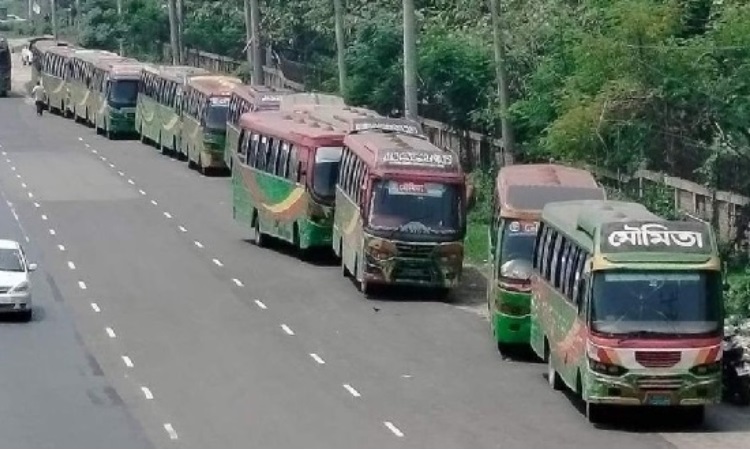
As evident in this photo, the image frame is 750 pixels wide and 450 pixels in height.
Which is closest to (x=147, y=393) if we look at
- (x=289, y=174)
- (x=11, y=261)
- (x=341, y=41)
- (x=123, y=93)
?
(x=11, y=261)

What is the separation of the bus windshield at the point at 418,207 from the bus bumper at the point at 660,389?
12.3 metres

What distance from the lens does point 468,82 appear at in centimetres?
5800

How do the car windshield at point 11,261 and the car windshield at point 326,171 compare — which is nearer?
the car windshield at point 11,261

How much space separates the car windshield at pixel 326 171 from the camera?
44562mm

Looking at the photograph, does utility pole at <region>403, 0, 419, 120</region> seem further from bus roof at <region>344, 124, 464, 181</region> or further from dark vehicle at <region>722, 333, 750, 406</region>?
dark vehicle at <region>722, 333, 750, 406</region>

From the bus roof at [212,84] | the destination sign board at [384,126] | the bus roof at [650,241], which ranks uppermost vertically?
the bus roof at [650,241]

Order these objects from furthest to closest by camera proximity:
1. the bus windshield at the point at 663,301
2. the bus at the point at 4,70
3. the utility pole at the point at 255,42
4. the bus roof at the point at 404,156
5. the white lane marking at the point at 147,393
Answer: the bus at the point at 4,70 < the utility pole at the point at 255,42 < the bus roof at the point at 404,156 < the white lane marking at the point at 147,393 < the bus windshield at the point at 663,301

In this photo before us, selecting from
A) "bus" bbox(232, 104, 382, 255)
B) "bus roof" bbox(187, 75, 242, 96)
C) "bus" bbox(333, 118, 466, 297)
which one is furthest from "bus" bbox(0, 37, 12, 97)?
"bus" bbox(333, 118, 466, 297)

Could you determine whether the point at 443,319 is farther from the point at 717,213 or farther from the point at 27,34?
the point at 27,34

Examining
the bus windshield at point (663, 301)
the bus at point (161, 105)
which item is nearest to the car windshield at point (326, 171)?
the bus windshield at point (663, 301)

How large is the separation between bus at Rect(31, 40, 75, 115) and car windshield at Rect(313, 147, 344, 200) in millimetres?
42599

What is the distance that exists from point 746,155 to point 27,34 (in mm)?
116344

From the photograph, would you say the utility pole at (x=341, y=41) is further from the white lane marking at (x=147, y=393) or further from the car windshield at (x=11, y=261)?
the white lane marking at (x=147, y=393)

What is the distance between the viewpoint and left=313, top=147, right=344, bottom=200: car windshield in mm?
44562
